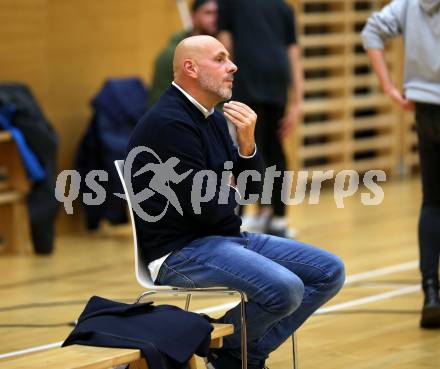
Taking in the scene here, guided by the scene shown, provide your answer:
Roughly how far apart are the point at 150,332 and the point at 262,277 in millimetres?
449

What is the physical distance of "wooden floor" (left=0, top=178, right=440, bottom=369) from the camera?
4410mm

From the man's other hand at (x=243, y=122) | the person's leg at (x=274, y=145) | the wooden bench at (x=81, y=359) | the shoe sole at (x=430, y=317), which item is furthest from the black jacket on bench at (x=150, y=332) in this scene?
the person's leg at (x=274, y=145)

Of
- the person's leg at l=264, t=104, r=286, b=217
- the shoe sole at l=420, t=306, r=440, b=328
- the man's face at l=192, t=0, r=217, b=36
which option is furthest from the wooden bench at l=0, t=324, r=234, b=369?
the man's face at l=192, t=0, r=217, b=36

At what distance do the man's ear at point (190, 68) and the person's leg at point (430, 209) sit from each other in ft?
4.36

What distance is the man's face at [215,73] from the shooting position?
12.6 feet

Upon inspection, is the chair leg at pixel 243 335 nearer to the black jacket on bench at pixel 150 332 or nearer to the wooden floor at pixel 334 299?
the black jacket on bench at pixel 150 332

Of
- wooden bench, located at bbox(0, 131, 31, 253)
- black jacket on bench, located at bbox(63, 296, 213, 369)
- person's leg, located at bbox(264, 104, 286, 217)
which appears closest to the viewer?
black jacket on bench, located at bbox(63, 296, 213, 369)

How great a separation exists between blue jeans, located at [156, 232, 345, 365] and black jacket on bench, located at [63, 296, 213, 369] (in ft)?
0.65

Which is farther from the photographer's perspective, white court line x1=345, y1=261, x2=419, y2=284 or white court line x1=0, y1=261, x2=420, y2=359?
white court line x1=345, y1=261, x2=419, y2=284

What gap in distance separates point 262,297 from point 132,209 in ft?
1.81

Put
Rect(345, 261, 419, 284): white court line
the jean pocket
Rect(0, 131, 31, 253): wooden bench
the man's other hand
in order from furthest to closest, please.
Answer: Rect(0, 131, 31, 253): wooden bench → Rect(345, 261, 419, 284): white court line → the man's other hand → the jean pocket

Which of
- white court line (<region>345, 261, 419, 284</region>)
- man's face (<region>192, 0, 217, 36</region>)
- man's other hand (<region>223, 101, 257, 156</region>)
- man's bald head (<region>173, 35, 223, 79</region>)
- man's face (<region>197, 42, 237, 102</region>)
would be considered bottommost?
white court line (<region>345, 261, 419, 284</region>)

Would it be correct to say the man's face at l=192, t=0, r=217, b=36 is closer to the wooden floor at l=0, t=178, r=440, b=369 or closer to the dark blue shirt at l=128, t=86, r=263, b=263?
the wooden floor at l=0, t=178, r=440, b=369

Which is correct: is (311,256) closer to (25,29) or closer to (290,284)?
(290,284)
